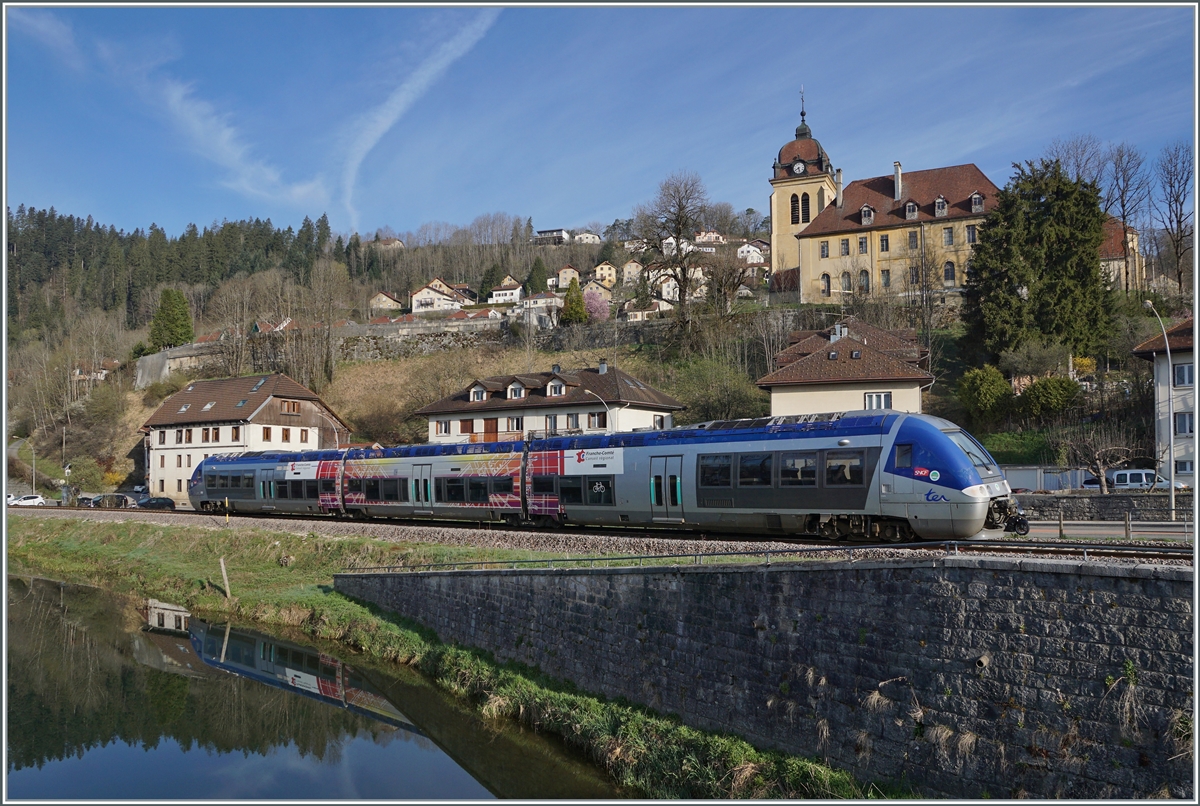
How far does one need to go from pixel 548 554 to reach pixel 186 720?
8884mm

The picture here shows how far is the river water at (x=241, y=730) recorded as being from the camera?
1523 centimetres

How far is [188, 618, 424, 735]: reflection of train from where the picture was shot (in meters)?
19.1

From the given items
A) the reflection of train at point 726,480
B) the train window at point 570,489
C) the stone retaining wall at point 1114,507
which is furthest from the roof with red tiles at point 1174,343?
the train window at point 570,489

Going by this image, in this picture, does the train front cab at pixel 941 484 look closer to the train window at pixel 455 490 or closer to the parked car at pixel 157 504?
the train window at pixel 455 490

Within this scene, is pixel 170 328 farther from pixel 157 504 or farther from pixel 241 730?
pixel 241 730

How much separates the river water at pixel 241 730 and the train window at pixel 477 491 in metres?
6.19

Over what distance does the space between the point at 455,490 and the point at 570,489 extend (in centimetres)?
514

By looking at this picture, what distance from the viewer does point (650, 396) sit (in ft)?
163

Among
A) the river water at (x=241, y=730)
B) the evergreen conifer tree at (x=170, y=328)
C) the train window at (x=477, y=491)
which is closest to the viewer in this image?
the river water at (x=241, y=730)

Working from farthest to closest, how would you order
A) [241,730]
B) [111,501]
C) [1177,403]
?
[111,501], [1177,403], [241,730]

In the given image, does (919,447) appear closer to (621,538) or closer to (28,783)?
(621,538)

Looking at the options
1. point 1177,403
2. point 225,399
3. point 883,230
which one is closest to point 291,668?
point 1177,403

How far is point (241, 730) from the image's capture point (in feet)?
61.0

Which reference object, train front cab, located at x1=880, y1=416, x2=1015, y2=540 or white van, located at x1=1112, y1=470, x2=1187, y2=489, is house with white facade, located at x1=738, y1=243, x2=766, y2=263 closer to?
white van, located at x1=1112, y1=470, x2=1187, y2=489
